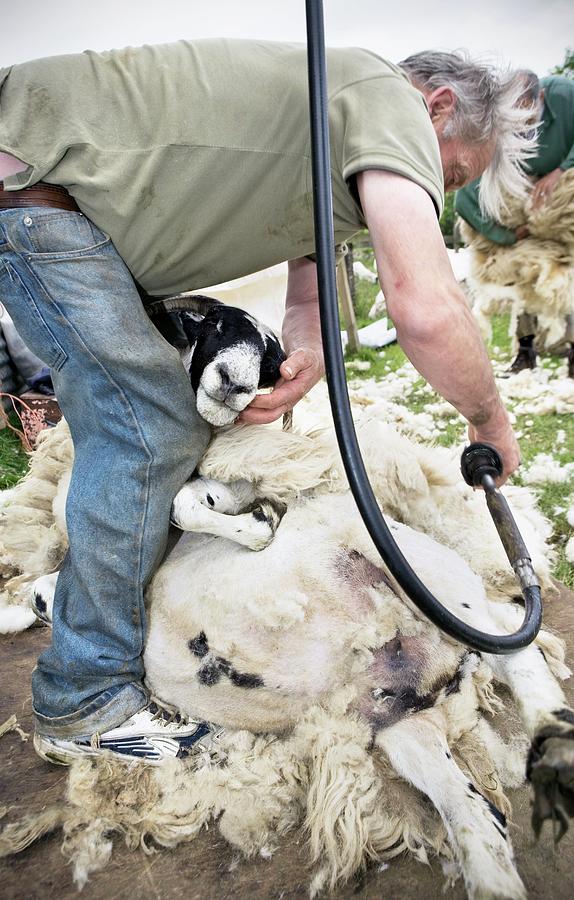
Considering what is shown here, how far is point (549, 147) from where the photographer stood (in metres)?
3.68

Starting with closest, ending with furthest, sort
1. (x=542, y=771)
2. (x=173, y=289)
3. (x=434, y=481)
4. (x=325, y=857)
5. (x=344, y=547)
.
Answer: (x=542, y=771), (x=325, y=857), (x=344, y=547), (x=173, y=289), (x=434, y=481)

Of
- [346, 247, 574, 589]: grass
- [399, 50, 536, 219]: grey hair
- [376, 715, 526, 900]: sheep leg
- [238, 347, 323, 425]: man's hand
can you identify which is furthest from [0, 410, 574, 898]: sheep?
[399, 50, 536, 219]: grey hair

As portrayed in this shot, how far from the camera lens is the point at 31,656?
91.9 inches

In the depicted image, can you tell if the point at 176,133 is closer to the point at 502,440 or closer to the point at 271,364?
the point at 271,364

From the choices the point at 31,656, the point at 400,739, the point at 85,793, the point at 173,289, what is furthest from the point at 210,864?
the point at 173,289

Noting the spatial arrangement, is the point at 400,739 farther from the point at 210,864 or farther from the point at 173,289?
the point at 173,289

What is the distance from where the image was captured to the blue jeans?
1654mm

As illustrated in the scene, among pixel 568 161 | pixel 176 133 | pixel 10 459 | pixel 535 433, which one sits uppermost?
pixel 176 133

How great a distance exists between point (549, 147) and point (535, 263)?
85 cm

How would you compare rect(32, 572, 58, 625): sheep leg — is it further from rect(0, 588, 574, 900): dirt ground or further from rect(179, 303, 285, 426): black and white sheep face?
rect(179, 303, 285, 426): black and white sheep face

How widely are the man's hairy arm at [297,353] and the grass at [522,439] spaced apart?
138 centimetres

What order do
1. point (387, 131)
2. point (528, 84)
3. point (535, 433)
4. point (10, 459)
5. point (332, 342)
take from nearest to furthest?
1. point (332, 342)
2. point (387, 131)
3. point (528, 84)
4. point (535, 433)
5. point (10, 459)

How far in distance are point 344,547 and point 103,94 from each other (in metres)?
1.44

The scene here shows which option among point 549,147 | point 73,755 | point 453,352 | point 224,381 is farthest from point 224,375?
point 549,147
